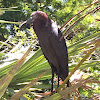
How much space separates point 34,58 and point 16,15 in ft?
11.6

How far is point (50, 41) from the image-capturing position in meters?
0.61

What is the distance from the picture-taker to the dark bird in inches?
23.6

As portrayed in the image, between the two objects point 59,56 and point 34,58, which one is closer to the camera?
point 59,56

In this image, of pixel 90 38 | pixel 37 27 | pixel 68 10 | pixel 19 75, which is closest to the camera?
pixel 37 27

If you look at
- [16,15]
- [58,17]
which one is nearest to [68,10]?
[58,17]

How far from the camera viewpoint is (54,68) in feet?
2.26

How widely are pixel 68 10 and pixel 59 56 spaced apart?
102 inches

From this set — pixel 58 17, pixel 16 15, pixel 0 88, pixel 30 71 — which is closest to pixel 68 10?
pixel 58 17

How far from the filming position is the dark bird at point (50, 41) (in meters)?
0.60

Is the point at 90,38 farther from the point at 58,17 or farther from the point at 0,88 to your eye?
the point at 58,17

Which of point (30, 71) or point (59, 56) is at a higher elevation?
point (59, 56)

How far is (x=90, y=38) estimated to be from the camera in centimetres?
71

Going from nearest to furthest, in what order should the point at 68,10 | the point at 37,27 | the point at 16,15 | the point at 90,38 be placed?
the point at 37,27 < the point at 90,38 < the point at 68,10 < the point at 16,15

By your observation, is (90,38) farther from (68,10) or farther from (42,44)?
(68,10)
